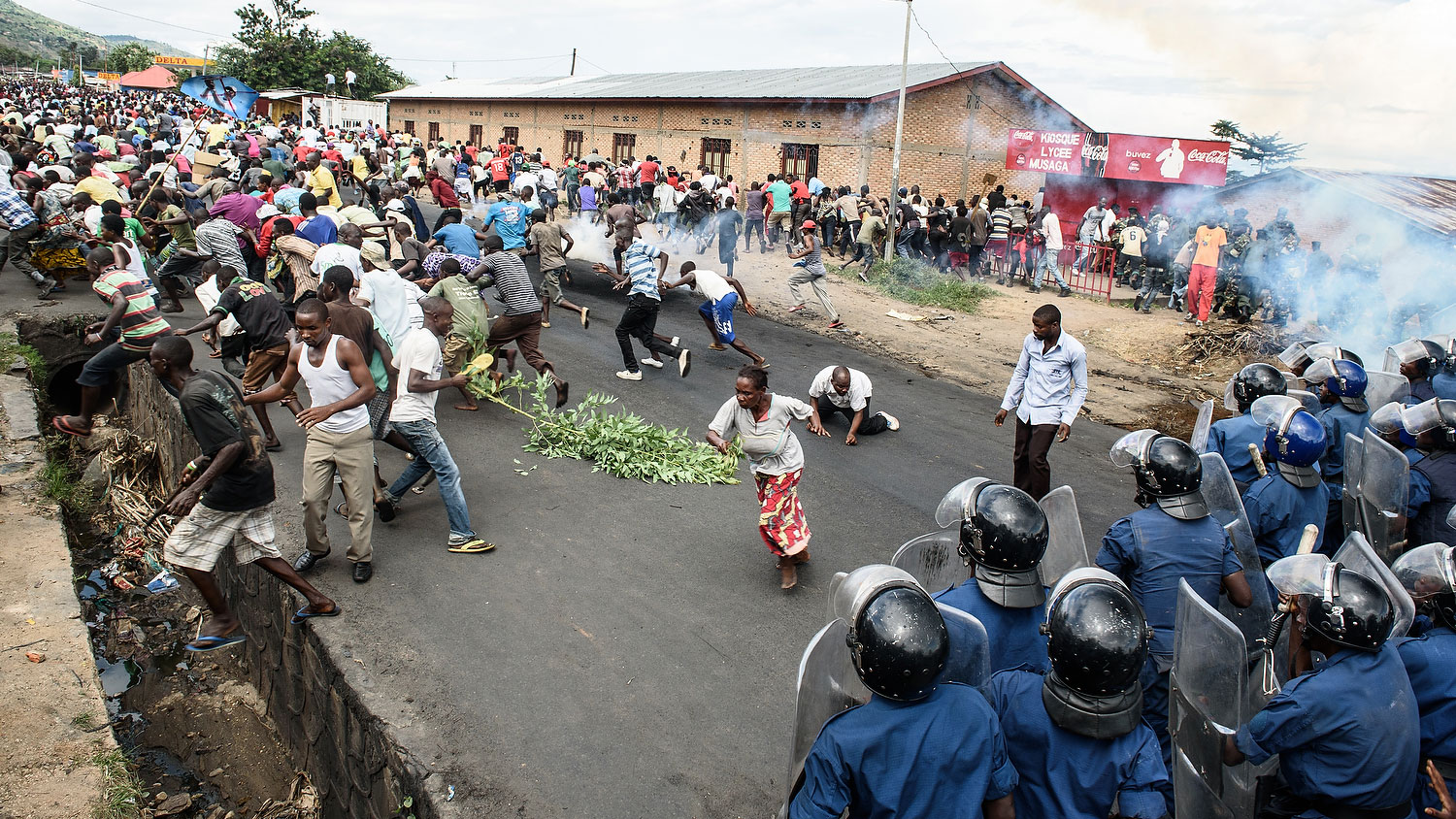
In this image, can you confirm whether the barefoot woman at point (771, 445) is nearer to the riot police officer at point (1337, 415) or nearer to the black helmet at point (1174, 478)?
the black helmet at point (1174, 478)

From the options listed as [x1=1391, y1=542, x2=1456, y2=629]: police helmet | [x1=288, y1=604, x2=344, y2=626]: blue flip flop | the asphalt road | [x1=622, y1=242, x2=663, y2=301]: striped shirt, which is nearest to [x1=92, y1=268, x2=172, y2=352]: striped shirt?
the asphalt road

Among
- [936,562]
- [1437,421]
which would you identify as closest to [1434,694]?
[936,562]

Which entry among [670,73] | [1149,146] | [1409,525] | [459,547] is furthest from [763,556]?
[670,73]

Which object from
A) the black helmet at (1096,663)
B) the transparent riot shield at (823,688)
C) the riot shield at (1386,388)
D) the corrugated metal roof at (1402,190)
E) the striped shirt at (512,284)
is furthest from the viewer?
the corrugated metal roof at (1402,190)

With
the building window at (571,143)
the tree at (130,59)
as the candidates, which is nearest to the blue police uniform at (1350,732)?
the building window at (571,143)

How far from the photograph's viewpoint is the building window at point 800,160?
23500 millimetres

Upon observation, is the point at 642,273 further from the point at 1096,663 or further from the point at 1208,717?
the point at 1096,663

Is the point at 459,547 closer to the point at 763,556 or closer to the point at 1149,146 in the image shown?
the point at 763,556

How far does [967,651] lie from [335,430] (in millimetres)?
4077

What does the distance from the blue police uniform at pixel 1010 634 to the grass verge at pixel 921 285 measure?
1240 cm

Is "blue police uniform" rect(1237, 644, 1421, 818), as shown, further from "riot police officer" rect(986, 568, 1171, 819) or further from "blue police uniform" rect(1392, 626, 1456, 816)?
"riot police officer" rect(986, 568, 1171, 819)

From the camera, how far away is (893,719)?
223cm

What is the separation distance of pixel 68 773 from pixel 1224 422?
6.17 m

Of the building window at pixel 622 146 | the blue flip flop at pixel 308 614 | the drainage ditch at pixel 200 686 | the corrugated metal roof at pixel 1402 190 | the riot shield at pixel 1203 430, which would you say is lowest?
the drainage ditch at pixel 200 686
